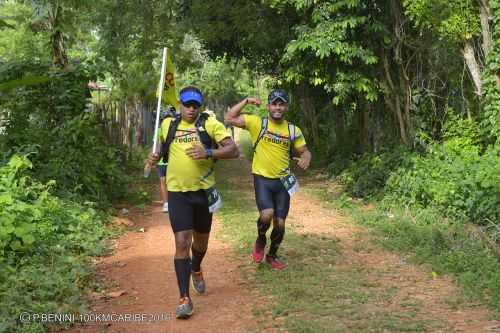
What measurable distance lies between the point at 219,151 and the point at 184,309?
1.44 meters

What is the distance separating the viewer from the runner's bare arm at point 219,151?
5.66 m

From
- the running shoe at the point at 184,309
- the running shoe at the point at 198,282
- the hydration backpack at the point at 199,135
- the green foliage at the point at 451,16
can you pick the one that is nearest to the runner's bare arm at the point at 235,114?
the hydration backpack at the point at 199,135

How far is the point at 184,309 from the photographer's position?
18.5ft

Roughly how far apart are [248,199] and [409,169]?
11.8 ft

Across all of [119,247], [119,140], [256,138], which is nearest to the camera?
[256,138]

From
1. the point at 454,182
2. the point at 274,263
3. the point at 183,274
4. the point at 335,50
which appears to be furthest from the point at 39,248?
the point at 335,50

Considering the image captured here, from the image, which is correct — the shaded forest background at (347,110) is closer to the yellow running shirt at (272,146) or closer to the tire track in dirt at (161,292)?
the tire track in dirt at (161,292)

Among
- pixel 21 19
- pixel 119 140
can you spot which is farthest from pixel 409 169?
pixel 21 19

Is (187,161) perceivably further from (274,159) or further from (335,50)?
(335,50)

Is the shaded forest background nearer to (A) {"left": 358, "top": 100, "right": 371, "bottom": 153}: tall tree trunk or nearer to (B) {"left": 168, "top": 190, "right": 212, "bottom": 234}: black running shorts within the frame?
(A) {"left": 358, "top": 100, "right": 371, "bottom": 153}: tall tree trunk

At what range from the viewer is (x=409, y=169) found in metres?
11.6

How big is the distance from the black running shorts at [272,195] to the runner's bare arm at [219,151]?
1.28 meters

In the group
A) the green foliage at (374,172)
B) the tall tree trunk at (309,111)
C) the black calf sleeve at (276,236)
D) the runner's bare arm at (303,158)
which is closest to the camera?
the runner's bare arm at (303,158)

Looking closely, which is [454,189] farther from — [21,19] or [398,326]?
[21,19]
